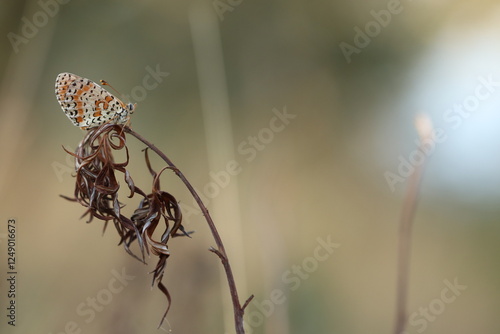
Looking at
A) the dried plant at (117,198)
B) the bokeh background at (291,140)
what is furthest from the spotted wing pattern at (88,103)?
the bokeh background at (291,140)

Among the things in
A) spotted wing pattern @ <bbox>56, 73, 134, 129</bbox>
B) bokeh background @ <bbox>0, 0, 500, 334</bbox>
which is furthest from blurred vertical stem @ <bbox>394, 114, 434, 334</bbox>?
bokeh background @ <bbox>0, 0, 500, 334</bbox>

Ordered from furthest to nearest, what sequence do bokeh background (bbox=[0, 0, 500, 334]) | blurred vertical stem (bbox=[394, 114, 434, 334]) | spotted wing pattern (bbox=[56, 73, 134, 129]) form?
bokeh background (bbox=[0, 0, 500, 334]) → spotted wing pattern (bbox=[56, 73, 134, 129]) → blurred vertical stem (bbox=[394, 114, 434, 334])

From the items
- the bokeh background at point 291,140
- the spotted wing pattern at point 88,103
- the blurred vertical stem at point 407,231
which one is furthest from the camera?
the bokeh background at point 291,140

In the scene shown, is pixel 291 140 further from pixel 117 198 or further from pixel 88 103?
pixel 117 198

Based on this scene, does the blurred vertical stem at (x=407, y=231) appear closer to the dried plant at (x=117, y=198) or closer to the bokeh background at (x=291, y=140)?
the dried plant at (x=117, y=198)

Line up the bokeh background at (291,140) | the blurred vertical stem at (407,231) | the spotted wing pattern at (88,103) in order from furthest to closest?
the bokeh background at (291,140), the spotted wing pattern at (88,103), the blurred vertical stem at (407,231)

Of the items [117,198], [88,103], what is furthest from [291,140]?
[117,198]

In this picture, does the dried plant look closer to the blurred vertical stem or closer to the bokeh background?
the blurred vertical stem
